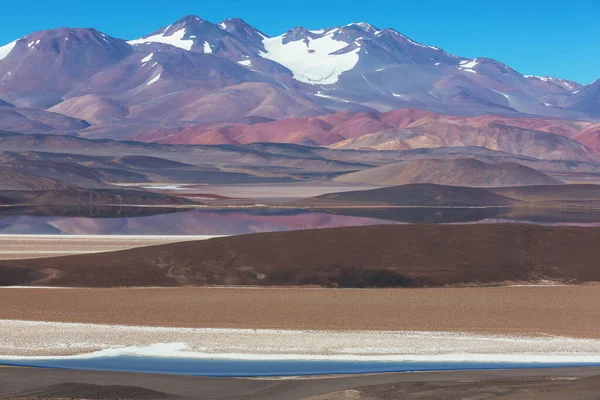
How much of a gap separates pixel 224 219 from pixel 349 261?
20448 millimetres

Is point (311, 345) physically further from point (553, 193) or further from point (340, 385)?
point (553, 193)

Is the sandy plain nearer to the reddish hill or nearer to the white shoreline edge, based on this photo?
the white shoreline edge

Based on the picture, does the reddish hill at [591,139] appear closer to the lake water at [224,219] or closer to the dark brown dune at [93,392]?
the lake water at [224,219]

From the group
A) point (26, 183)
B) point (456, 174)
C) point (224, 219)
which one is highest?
point (456, 174)

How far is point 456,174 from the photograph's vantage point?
77.3 metres

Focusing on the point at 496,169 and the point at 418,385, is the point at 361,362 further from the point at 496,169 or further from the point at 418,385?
the point at 496,169

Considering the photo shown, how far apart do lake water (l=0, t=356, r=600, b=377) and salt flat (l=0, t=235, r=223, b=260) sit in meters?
13.6

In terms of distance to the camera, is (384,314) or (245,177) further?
(245,177)

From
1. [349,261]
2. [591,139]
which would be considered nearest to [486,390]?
[349,261]

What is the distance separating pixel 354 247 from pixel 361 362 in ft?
30.6

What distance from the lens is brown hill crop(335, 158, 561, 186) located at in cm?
7581

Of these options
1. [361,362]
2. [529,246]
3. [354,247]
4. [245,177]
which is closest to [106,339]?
[361,362]

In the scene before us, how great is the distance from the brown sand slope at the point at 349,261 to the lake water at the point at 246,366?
6.62 m

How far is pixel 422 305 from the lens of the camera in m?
16.9
